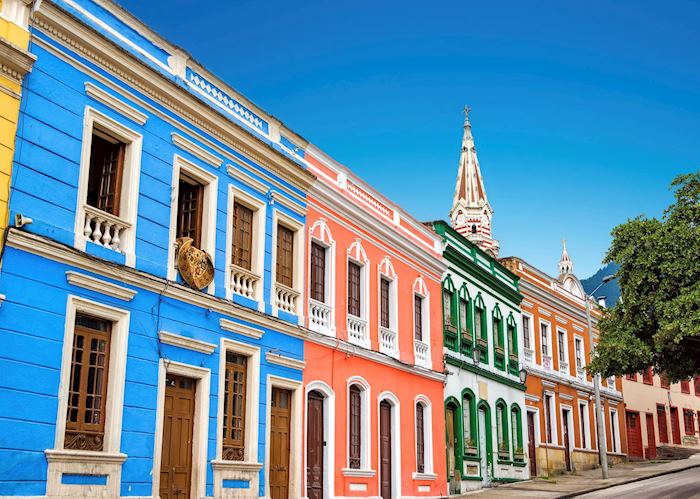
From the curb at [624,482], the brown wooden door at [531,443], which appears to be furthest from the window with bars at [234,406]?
the brown wooden door at [531,443]

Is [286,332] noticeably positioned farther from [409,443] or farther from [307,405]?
[409,443]

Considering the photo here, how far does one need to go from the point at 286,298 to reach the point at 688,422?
1347 inches

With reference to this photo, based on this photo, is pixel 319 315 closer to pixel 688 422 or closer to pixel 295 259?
pixel 295 259

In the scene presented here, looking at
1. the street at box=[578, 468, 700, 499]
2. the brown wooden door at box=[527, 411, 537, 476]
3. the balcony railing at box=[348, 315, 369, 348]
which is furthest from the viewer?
the brown wooden door at box=[527, 411, 537, 476]

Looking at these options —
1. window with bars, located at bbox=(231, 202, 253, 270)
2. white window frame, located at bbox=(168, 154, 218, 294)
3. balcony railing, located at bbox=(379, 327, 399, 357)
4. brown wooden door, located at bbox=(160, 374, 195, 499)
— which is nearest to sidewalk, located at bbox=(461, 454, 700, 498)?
balcony railing, located at bbox=(379, 327, 399, 357)

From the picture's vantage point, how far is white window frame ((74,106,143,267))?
434 inches

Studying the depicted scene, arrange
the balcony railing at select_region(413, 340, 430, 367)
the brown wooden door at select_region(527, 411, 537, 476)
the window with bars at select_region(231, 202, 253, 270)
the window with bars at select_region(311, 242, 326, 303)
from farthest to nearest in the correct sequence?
the brown wooden door at select_region(527, 411, 537, 476) → the balcony railing at select_region(413, 340, 430, 367) → the window with bars at select_region(311, 242, 326, 303) → the window with bars at select_region(231, 202, 253, 270)

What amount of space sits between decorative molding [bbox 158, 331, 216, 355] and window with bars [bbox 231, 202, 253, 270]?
1.84 meters

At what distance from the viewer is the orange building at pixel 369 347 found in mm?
16469

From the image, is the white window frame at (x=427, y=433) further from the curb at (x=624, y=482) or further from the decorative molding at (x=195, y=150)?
the decorative molding at (x=195, y=150)

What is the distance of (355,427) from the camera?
57.9 feet

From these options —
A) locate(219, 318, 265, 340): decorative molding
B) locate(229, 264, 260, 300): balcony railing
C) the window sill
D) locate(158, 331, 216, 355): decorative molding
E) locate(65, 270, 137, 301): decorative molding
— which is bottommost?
the window sill

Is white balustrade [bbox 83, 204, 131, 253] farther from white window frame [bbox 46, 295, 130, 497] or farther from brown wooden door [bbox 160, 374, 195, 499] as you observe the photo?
brown wooden door [bbox 160, 374, 195, 499]

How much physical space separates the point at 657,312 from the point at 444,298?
6.16 meters
